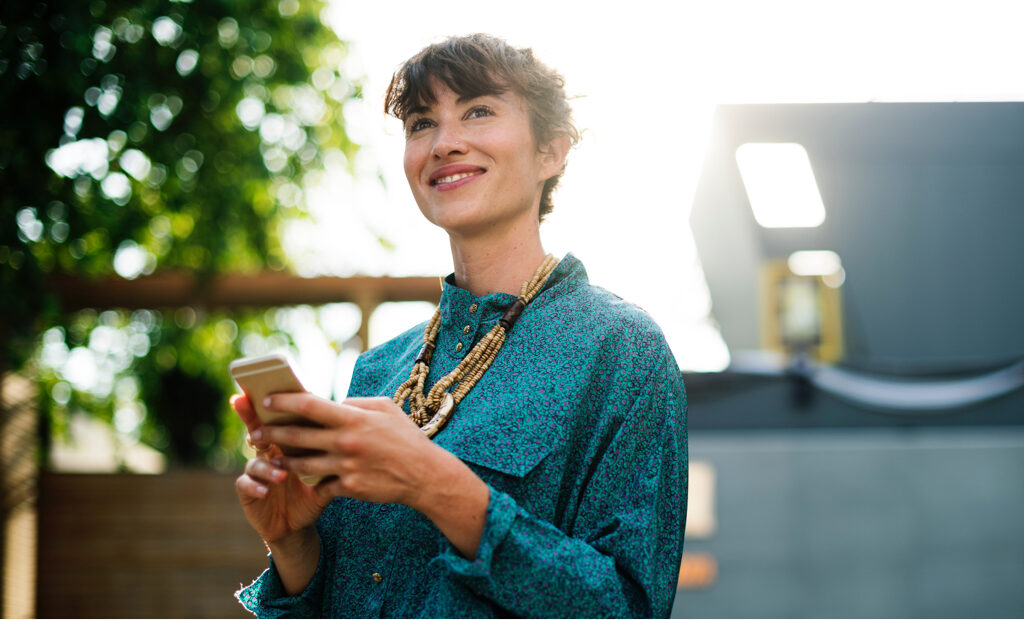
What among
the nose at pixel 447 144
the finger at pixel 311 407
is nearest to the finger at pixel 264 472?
the finger at pixel 311 407

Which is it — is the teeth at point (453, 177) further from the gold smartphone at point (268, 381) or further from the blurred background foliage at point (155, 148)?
the blurred background foliage at point (155, 148)

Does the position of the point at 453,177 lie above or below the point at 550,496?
above

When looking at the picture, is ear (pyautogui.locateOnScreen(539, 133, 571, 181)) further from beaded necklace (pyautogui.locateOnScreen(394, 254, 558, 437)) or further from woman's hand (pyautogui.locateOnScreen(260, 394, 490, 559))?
woman's hand (pyautogui.locateOnScreen(260, 394, 490, 559))

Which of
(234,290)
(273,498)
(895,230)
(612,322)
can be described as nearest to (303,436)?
(273,498)

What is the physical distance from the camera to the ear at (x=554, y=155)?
1.49m

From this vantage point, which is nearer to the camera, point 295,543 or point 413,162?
point 295,543

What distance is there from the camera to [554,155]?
4.95 feet

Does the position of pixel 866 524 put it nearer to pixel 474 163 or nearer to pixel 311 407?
pixel 474 163

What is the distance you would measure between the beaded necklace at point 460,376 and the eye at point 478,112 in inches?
9.5

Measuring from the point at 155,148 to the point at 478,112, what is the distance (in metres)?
3.95

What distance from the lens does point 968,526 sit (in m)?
5.85

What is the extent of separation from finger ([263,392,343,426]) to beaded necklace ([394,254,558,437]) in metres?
0.31

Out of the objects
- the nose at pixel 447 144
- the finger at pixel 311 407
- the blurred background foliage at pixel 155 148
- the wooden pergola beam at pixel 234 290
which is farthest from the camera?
the wooden pergola beam at pixel 234 290

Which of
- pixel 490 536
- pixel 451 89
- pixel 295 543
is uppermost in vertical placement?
pixel 451 89
